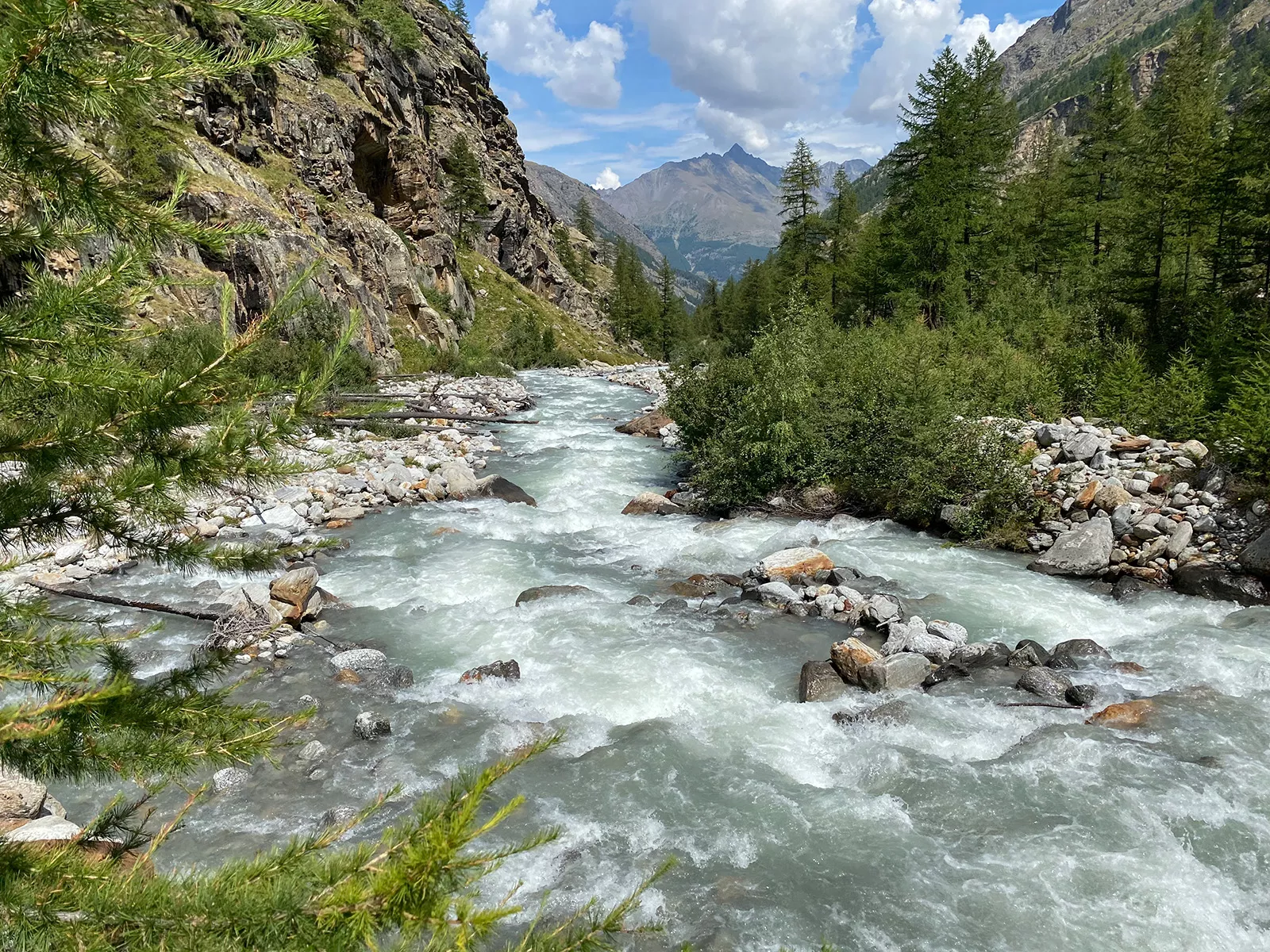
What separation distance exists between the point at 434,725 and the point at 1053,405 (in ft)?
62.5

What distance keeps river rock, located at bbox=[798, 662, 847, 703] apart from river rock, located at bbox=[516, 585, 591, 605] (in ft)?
16.6

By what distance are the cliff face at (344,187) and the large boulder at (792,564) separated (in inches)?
364

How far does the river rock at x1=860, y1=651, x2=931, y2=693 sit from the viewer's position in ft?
32.8

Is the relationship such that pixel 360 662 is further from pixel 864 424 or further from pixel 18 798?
pixel 864 424

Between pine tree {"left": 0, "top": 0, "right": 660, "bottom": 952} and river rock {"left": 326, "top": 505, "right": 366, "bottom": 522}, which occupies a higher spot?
pine tree {"left": 0, "top": 0, "right": 660, "bottom": 952}

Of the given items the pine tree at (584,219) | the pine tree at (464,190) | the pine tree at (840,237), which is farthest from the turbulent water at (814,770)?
the pine tree at (584,219)

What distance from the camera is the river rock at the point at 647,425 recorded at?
3006 cm

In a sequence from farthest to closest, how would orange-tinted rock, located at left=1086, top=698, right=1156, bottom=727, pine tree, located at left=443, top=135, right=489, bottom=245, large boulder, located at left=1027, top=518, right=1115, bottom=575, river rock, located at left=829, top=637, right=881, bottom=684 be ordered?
pine tree, located at left=443, top=135, right=489, bottom=245, large boulder, located at left=1027, top=518, right=1115, bottom=575, river rock, located at left=829, top=637, right=881, bottom=684, orange-tinted rock, located at left=1086, top=698, right=1156, bottom=727

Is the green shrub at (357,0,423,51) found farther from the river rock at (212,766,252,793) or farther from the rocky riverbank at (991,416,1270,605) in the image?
the river rock at (212,766,252,793)

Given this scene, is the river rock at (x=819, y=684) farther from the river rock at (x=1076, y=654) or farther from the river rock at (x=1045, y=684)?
the river rock at (x=1076, y=654)

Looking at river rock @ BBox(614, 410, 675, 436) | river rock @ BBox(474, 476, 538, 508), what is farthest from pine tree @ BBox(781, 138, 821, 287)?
river rock @ BBox(474, 476, 538, 508)

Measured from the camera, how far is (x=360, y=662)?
426 inches

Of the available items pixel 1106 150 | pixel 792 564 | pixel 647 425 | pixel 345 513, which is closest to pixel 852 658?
pixel 792 564

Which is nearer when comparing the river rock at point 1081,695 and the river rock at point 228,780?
the river rock at point 228,780
